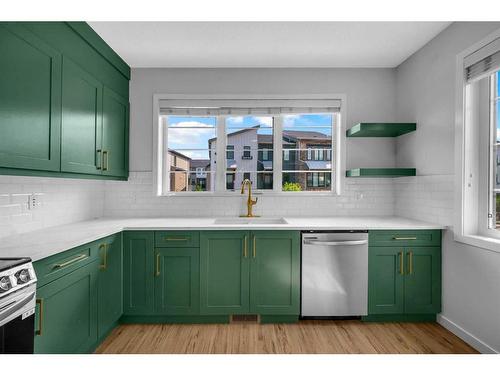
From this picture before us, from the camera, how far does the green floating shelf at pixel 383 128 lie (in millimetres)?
3086

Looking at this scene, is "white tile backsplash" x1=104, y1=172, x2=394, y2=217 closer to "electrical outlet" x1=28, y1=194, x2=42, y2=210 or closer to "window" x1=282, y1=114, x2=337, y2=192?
"window" x1=282, y1=114, x2=337, y2=192

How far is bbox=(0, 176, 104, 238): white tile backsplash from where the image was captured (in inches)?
83.7

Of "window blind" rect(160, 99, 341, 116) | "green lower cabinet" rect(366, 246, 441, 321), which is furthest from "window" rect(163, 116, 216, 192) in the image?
"green lower cabinet" rect(366, 246, 441, 321)

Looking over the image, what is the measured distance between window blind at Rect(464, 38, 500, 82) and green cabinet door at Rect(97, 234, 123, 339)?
3025mm

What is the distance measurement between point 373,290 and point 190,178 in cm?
220

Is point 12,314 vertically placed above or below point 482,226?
below

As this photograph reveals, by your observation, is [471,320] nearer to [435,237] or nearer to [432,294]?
[432,294]

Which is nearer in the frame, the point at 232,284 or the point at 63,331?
the point at 63,331

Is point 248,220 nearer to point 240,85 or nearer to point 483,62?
point 240,85

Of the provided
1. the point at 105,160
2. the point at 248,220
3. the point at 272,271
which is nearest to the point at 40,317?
the point at 105,160

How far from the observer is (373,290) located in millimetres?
2750

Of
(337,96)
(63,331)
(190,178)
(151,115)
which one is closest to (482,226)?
(337,96)

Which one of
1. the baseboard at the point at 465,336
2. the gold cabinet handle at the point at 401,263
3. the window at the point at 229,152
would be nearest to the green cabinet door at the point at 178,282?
the window at the point at 229,152

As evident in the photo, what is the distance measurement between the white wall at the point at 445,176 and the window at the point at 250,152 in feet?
2.53
